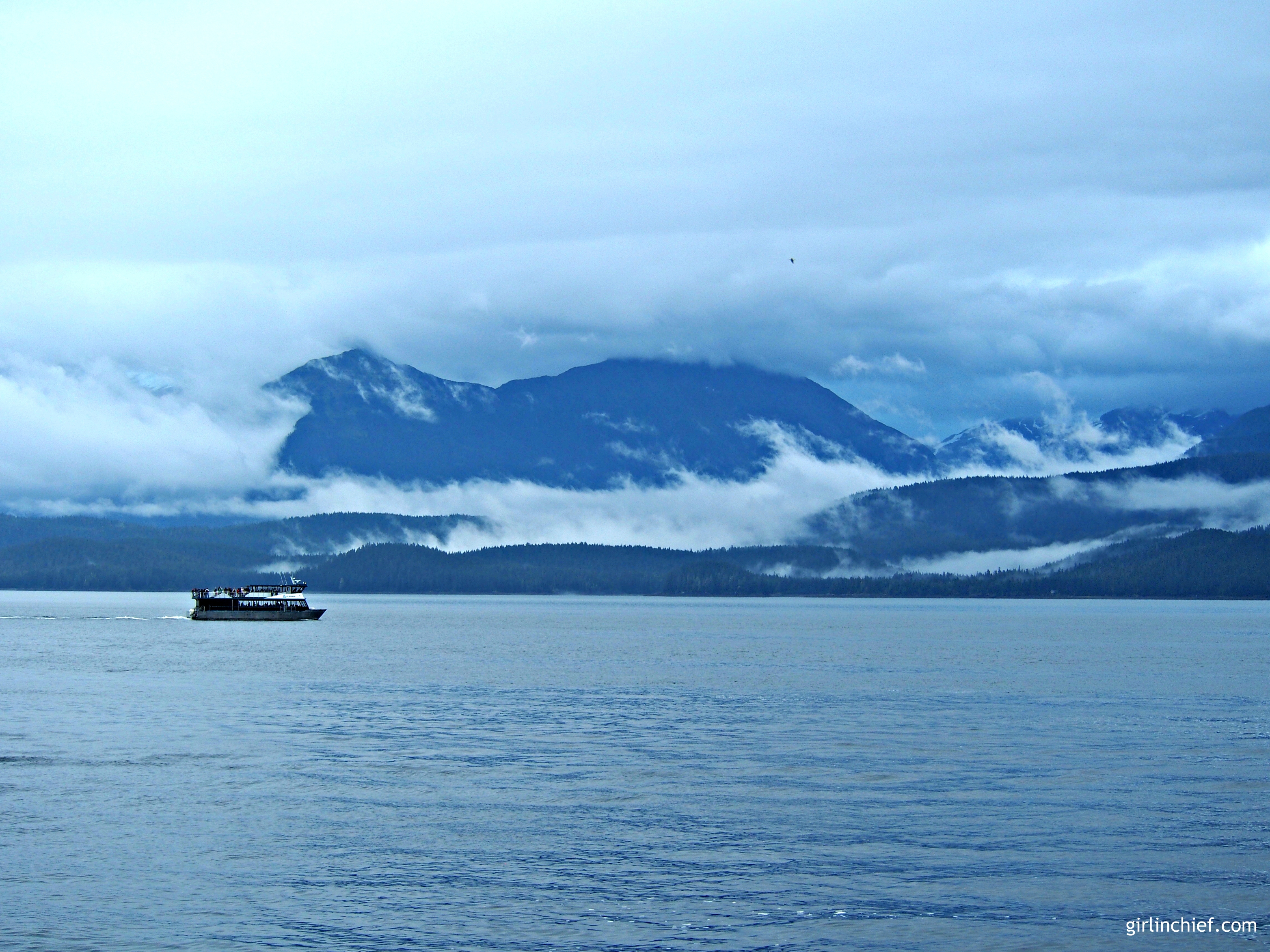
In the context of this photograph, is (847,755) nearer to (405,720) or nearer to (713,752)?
(713,752)

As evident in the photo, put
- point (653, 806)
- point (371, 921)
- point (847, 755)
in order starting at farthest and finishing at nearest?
point (847, 755), point (653, 806), point (371, 921)

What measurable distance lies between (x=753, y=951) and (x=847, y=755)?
117 feet

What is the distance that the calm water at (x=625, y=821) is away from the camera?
4209 centimetres

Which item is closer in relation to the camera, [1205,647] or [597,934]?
[597,934]

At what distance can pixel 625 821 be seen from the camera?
5597 centimetres

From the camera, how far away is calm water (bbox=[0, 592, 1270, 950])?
42.1 metres

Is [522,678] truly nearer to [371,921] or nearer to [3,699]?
[3,699]

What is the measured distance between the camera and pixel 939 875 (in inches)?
1843

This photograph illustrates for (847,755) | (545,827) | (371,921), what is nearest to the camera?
(371,921)

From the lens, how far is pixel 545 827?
55.0 metres

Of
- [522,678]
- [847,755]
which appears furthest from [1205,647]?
[847,755]

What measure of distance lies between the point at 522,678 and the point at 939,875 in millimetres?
86957

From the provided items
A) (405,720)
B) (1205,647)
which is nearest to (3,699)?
A: (405,720)

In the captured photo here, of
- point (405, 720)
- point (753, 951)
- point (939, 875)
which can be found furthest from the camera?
point (405, 720)
